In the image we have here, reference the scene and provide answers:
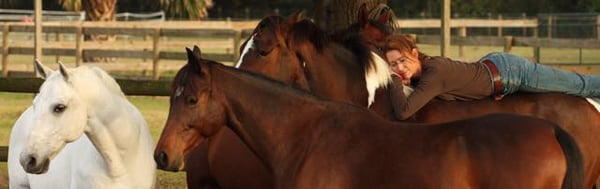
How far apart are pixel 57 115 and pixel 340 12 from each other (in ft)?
10.8

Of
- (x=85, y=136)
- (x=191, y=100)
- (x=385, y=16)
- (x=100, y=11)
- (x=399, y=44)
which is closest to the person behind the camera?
(x=191, y=100)

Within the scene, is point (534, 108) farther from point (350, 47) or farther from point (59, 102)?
point (59, 102)

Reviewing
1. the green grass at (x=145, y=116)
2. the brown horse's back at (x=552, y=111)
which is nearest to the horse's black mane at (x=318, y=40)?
the brown horse's back at (x=552, y=111)

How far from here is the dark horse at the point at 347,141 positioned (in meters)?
5.05

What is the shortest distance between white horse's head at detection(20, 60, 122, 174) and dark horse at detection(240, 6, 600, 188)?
2.83 ft

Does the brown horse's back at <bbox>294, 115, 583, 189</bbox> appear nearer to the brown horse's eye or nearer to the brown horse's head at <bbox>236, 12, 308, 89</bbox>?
the brown horse's eye

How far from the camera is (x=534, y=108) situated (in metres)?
6.53

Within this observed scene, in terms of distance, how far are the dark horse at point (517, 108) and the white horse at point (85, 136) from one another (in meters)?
0.82

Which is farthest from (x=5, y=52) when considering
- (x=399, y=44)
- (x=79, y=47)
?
(x=399, y=44)

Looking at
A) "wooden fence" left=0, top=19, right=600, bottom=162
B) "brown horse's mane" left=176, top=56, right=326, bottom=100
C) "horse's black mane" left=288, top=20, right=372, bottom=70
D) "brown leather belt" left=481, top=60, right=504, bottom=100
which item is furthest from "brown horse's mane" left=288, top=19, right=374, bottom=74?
"wooden fence" left=0, top=19, right=600, bottom=162

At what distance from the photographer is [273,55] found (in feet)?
20.9

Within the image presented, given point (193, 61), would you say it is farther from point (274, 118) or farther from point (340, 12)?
point (340, 12)

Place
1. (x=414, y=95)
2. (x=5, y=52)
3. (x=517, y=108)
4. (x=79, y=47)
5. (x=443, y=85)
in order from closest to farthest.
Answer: (x=414, y=95)
(x=443, y=85)
(x=517, y=108)
(x=79, y=47)
(x=5, y=52)

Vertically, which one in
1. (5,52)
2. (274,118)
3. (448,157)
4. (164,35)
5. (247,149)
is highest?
(274,118)
